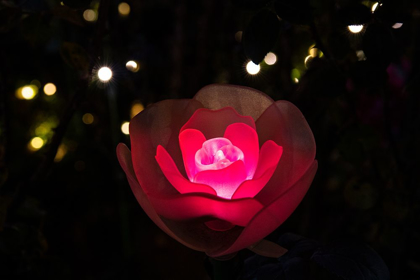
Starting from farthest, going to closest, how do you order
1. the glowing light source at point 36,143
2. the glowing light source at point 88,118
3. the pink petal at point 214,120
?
the glowing light source at point 88,118
the glowing light source at point 36,143
the pink petal at point 214,120

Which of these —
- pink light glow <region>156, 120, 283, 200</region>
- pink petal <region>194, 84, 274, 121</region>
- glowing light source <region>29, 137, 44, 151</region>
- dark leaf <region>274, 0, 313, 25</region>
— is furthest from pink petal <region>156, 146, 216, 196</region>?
glowing light source <region>29, 137, 44, 151</region>

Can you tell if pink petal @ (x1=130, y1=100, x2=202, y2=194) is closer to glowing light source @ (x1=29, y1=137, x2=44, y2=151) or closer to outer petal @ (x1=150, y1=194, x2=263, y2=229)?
outer petal @ (x1=150, y1=194, x2=263, y2=229)

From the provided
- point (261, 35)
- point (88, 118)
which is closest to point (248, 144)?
point (261, 35)

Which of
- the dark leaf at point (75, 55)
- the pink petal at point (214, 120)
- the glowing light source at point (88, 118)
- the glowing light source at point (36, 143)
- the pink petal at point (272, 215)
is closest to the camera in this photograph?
the pink petal at point (272, 215)

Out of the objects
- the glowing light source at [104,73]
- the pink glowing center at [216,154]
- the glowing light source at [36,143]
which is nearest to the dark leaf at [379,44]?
the pink glowing center at [216,154]

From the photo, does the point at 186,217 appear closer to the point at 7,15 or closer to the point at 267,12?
the point at 267,12

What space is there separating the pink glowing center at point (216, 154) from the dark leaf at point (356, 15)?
0.23 m

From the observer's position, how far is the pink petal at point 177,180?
1.25ft

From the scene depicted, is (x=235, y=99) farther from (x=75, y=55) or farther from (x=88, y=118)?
(x=88, y=118)

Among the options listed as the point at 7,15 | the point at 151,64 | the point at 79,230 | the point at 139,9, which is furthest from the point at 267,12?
the point at 151,64

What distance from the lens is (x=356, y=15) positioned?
1.64 ft

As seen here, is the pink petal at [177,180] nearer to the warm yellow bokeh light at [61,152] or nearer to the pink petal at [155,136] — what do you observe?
the pink petal at [155,136]

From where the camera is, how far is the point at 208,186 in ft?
1.24

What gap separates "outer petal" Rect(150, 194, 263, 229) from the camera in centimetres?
35
